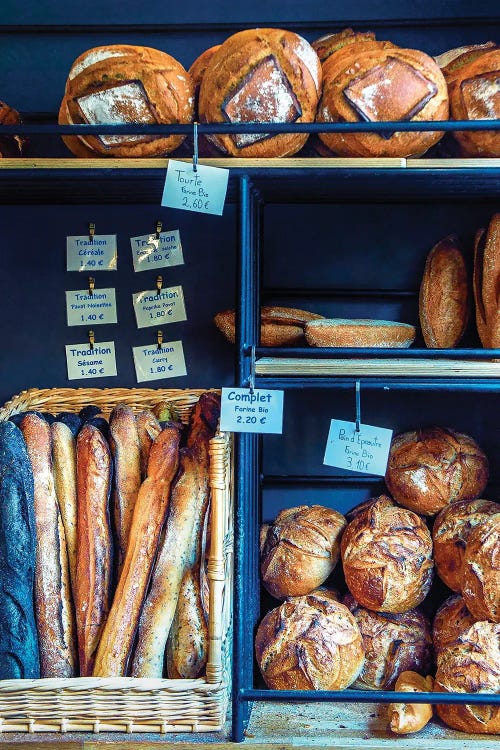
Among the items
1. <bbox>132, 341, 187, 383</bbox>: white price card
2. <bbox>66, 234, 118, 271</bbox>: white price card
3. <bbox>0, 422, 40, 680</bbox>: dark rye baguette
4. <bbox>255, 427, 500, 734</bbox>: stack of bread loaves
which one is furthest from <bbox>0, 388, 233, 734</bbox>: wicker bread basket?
<bbox>66, 234, 118, 271</bbox>: white price card

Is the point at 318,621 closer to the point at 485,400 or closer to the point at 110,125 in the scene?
the point at 485,400

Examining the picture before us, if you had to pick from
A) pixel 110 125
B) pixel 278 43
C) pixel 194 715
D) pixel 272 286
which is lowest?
pixel 194 715

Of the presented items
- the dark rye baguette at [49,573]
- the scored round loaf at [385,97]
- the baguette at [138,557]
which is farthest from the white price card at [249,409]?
the scored round loaf at [385,97]

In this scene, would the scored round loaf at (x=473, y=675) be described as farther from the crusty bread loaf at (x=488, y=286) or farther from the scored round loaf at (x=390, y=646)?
the crusty bread loaf at (x=488, y=286)

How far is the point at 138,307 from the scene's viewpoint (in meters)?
2.14

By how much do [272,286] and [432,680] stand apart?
43.2 inches

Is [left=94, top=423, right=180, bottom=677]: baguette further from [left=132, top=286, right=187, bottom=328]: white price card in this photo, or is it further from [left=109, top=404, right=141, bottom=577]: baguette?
[left=132, top=286, right=187, bottom=328]: white price card

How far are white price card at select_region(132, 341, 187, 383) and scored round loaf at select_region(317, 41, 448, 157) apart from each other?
795 millimetres

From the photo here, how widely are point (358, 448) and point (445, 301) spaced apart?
0.49 m

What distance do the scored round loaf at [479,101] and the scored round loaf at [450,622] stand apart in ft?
3.40

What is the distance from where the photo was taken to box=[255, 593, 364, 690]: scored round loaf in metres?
1.62

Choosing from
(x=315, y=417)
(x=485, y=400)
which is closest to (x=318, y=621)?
(x=315, y=417)

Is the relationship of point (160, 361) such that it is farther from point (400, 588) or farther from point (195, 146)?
point (400, 588)

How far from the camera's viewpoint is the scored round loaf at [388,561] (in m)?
1.73
